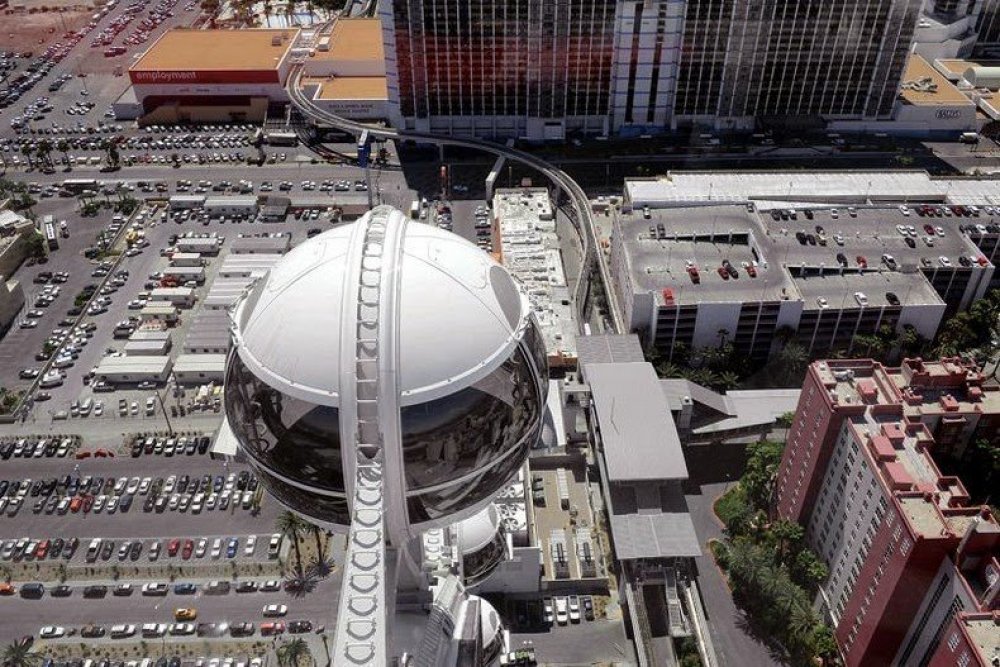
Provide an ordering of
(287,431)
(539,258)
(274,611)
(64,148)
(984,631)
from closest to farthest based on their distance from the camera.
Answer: (287,431) → (984,631) → (274,611) → (539,258) → (64,148)

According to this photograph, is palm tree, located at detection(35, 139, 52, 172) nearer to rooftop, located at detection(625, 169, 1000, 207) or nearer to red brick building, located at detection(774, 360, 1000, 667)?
rooftop, located at detection(625, 169, 1000, 207)

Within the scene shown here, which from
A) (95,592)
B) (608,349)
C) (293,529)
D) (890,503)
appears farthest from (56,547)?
(890,503)

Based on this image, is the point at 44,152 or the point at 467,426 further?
the point at 44,152

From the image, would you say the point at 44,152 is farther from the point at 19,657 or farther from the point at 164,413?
the point at 19,657

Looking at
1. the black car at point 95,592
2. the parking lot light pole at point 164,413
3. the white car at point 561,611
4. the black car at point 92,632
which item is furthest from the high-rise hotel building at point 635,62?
the black car at point 92,632

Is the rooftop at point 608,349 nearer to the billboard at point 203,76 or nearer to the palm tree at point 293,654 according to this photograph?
the palm tree at point 293,654

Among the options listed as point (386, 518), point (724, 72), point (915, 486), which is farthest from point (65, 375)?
point (724, 72)

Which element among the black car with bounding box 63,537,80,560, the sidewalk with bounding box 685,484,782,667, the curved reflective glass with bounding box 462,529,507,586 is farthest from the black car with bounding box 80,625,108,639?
the sidewalk with bounding box 685,484,782,667
